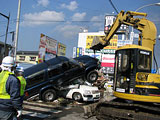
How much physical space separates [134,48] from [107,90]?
9242 mm

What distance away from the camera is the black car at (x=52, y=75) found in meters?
11.4

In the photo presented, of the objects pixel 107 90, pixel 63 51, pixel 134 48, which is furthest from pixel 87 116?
pixel 63 51

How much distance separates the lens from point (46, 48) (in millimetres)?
21672

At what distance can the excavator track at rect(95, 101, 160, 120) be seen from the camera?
6066 millimetres

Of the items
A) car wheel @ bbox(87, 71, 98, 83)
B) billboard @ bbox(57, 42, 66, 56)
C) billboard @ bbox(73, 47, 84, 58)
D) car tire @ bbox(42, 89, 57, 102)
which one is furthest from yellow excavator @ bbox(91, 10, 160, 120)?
billboard @ bbox(73, 47, 84, 58)

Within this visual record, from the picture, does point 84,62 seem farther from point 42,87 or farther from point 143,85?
point 143,85

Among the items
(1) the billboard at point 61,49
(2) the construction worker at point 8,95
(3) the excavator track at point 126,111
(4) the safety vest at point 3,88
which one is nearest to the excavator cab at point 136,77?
(3) the excavator track at point 126,111

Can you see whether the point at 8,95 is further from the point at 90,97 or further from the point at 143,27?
the point at 90,97

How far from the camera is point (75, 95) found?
484 inches

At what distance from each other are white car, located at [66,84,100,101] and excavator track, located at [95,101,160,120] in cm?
440

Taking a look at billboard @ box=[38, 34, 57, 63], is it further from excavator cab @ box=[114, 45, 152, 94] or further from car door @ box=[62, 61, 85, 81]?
excavator cab @ box=[114, 45, 152, 94]

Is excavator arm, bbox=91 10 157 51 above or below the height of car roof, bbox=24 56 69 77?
above

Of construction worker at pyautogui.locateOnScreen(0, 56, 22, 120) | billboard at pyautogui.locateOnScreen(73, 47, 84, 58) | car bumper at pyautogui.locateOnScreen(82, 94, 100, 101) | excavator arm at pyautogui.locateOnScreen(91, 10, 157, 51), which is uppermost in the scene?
billboard at pyautogui.locateOnScreen(73, 47, 84, 58)

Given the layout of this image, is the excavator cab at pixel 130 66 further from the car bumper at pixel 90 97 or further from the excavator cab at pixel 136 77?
the car bumper at pixel 90 97
